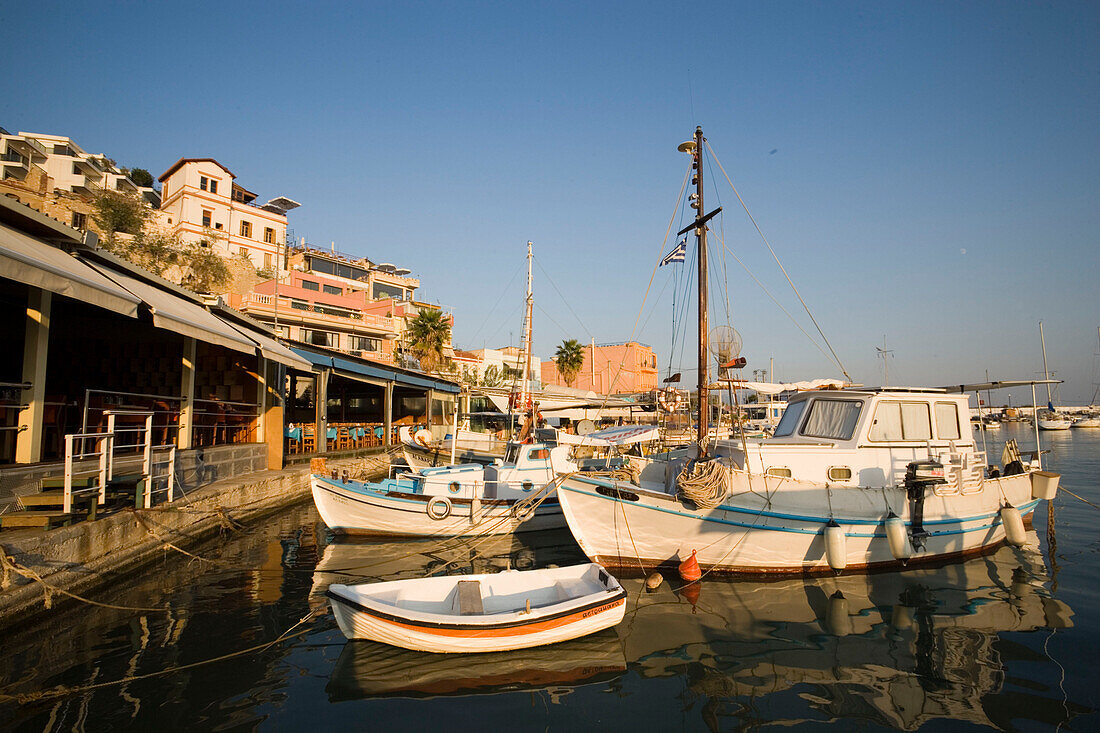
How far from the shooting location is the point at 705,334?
1248 centimetres

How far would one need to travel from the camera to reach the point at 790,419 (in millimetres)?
12898

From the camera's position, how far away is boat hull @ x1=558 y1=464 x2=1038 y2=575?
9.86 meters

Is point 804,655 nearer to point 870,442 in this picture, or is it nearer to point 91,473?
point 870,442

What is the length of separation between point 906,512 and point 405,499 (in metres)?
11.2

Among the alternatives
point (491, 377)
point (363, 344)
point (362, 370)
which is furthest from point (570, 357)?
point (362, 370)

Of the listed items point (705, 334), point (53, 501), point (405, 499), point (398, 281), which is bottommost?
point (405, 499)

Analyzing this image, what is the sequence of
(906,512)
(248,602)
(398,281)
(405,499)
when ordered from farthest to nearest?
(398,281), (405,499), (906,512), (248,602)

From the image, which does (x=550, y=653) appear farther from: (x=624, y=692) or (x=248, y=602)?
(x=248, y=602)

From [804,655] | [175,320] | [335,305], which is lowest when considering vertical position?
[804,655]

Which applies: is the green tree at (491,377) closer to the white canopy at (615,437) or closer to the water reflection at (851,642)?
the white canopy at (615,437)

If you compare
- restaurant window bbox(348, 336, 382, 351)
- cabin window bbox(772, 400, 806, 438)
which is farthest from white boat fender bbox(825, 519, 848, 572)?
restaurant window bbox(348, 336, 382, 351)

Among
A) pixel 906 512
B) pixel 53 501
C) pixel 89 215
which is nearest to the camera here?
pixel 53 501

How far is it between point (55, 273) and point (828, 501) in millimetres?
13382

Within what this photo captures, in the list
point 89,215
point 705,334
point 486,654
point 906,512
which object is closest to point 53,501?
point 486,654
